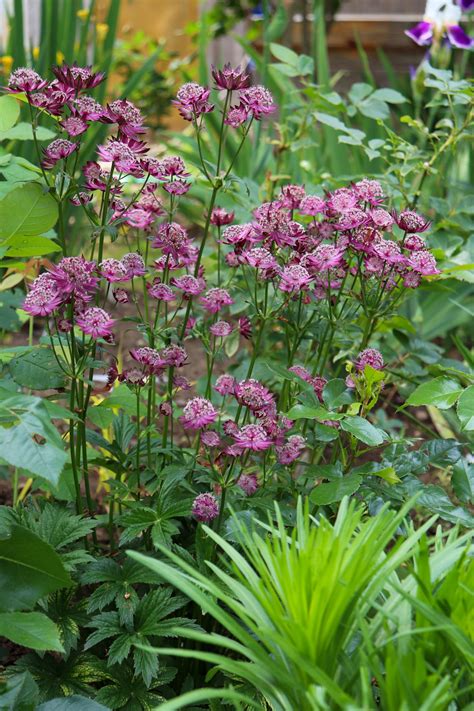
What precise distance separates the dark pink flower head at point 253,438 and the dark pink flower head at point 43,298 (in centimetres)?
27

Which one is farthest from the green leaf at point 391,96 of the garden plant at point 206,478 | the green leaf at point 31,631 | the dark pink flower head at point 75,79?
the green leaf at point 31,631

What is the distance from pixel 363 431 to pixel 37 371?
43 centimetres

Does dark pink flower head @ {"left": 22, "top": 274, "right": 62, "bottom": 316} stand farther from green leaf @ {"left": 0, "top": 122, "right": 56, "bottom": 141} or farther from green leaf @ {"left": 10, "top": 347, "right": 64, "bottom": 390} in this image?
green leaf @ {"left": 0, "top": 122, "right": 56, "bottom": 141}

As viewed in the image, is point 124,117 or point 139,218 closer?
point 124,117

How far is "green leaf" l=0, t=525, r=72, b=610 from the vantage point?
101 cm

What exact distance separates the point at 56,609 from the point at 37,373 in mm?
311

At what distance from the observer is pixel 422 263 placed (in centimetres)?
110

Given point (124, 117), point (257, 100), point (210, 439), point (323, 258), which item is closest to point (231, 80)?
point (257, 100)

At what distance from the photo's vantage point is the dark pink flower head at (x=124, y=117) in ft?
3.44

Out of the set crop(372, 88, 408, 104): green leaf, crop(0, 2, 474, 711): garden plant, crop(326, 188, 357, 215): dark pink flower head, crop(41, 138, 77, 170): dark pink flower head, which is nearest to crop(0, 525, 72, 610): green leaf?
crop(0, 2, 474, 711): garden plant

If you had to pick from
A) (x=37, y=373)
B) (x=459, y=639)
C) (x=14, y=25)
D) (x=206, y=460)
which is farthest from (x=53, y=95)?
(x=14, y=25)

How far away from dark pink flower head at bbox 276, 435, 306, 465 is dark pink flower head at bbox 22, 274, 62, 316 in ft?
1.17

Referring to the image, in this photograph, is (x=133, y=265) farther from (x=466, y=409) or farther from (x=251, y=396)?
(x=466, y=409)

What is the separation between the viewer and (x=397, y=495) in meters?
1.13
